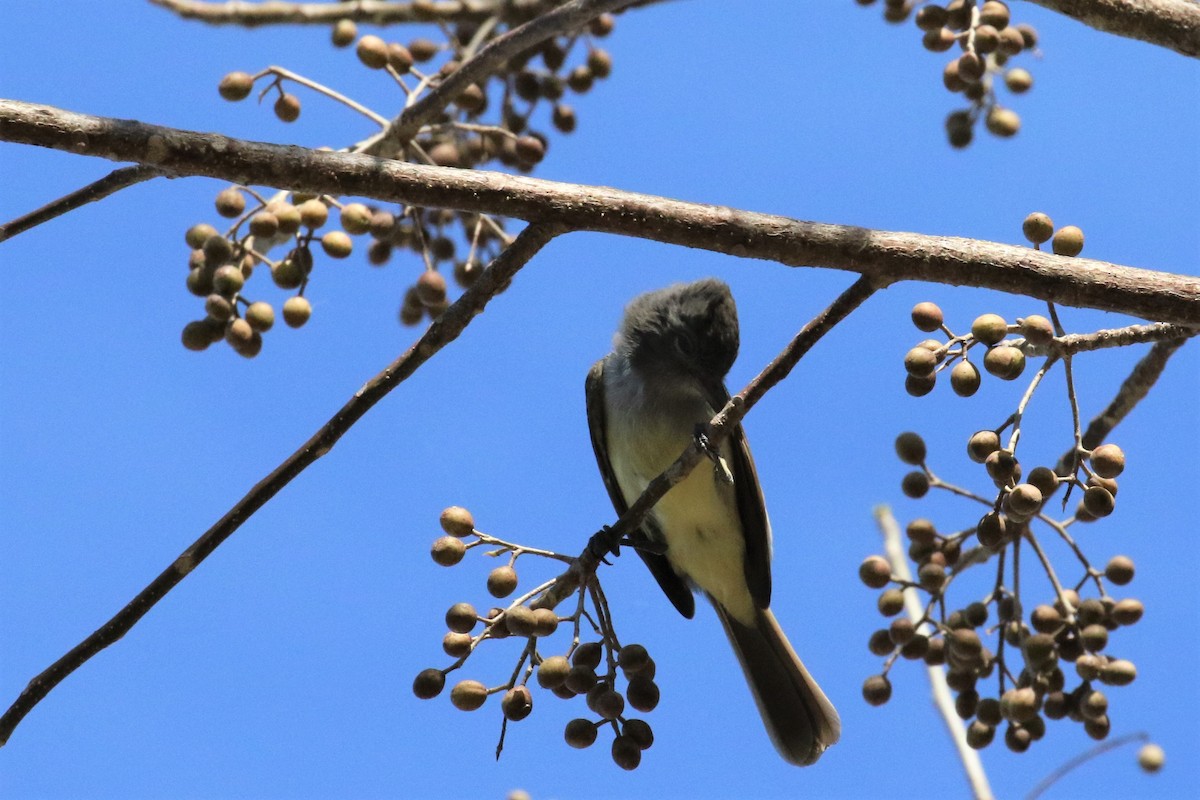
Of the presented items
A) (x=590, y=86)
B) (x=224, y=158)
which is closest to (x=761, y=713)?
(x=590, y=86)

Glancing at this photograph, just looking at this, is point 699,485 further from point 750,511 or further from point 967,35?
point 967,35

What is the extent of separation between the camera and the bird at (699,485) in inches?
195

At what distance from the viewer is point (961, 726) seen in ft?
17.5

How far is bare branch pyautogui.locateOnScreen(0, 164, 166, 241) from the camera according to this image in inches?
109

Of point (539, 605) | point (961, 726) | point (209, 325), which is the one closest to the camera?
point (539, 605)

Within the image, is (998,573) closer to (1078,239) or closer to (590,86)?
(1078,239)

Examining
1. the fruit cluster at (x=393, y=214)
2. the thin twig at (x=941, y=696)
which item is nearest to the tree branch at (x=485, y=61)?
the fruit cluster at (x=393, y=214)

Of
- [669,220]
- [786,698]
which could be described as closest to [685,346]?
[786,698]

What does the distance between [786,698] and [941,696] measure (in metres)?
0.77

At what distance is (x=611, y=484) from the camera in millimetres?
5574

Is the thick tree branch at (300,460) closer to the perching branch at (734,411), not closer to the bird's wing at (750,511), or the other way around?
the perching branch at (734,411)

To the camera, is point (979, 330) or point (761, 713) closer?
point (979, 330)

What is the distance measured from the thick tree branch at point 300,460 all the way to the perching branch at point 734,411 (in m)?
0.56

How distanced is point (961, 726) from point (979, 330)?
314cm
